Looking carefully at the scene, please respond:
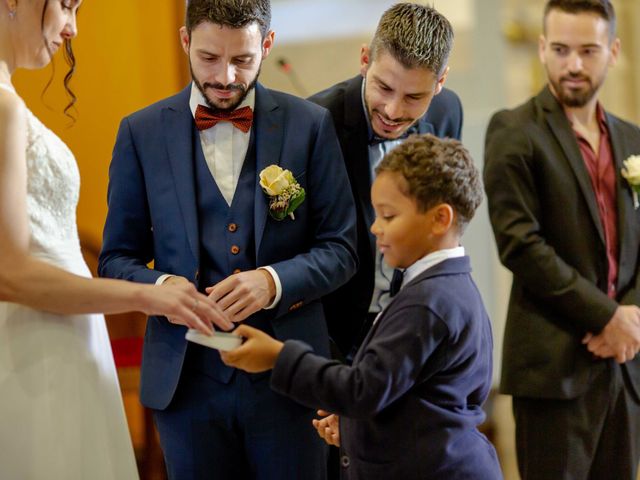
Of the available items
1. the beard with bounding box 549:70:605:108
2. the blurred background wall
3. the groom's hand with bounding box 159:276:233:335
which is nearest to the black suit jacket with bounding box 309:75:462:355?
the groom's hand with bounding box 159:276:233:335

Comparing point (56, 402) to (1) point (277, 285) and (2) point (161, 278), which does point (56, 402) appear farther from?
(1) point (277, 285)

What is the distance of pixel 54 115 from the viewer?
4984mm

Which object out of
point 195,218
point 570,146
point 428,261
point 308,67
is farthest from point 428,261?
point 308,67

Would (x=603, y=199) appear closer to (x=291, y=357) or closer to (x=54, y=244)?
(x=291, y=357)

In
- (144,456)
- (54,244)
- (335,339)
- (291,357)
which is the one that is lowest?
(144,456)

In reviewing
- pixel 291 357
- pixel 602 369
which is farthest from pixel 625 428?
pixel 291 357

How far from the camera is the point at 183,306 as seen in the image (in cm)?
229

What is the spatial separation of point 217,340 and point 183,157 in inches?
23.8

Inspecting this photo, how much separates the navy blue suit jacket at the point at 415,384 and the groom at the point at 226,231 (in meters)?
0.29

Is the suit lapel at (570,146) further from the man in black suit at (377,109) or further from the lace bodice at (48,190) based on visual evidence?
the lace bodice at (48,190)

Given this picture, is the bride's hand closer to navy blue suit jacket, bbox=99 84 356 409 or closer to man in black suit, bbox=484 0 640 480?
navy blue suit jacket, bbox=99 84 356 409

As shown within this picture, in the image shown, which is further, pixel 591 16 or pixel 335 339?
pixel 591 16

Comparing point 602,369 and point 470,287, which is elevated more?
point 470,287

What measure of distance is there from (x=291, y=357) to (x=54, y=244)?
66 centimetres
